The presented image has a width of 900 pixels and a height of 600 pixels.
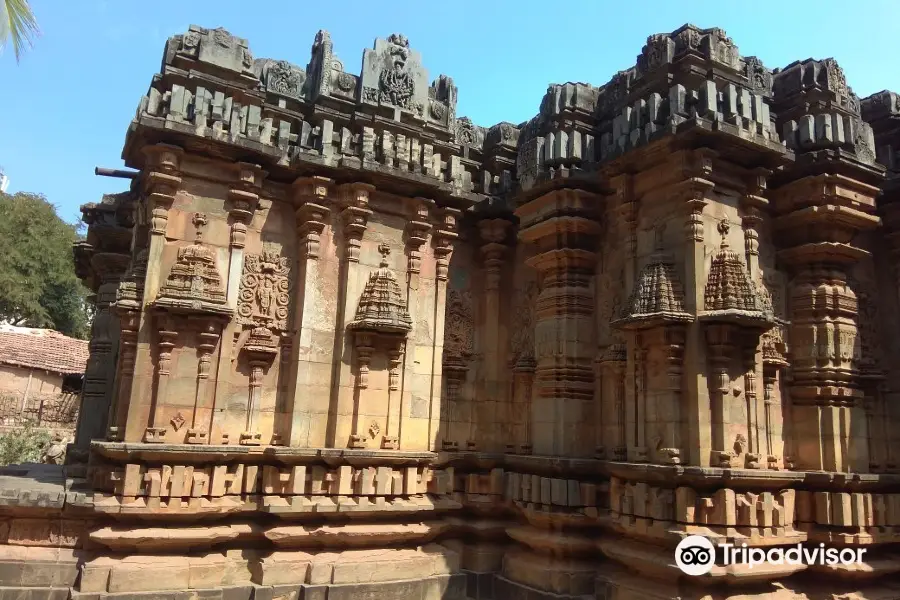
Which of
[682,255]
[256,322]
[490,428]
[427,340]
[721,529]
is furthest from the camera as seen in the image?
[490,428]

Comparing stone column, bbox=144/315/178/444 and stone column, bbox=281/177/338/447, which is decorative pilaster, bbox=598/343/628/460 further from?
stone column, bbox=144/315/178/444

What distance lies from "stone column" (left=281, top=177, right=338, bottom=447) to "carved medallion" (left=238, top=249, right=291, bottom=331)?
0.61ft

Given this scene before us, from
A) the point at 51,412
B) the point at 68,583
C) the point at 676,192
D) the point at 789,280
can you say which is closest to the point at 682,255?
the point at 676,192

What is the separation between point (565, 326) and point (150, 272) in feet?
18.3

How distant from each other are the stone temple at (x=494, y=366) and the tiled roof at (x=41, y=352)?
57.7 ft

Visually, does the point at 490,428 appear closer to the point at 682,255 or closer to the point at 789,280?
the point at 682,255

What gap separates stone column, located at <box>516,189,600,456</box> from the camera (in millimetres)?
9023

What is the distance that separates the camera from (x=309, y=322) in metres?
8.81

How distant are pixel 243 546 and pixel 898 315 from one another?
9358 millimetres

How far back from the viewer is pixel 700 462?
7.15 meters

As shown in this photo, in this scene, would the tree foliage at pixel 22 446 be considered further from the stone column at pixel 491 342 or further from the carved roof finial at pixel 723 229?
the carved roof finial at pixel 723 229

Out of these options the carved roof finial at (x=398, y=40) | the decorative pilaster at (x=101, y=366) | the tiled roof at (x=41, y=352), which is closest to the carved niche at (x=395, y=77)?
the carved roof finial at (x=398, y=40)

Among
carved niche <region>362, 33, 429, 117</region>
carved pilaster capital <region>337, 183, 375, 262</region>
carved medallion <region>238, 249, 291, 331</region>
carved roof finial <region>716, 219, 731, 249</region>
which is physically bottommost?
carved medallion <region>238, 249, 291, 331</region>

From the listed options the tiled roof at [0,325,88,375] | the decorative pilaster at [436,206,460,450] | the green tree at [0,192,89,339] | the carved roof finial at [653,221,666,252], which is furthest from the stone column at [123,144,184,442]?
the green tree at [0,192,89,339]
